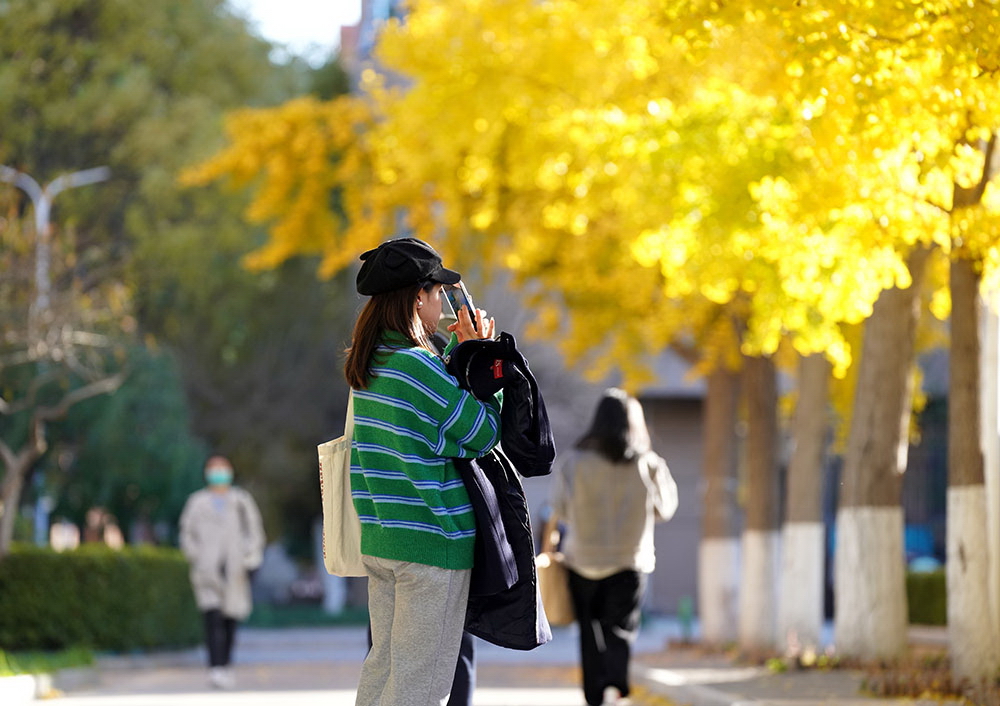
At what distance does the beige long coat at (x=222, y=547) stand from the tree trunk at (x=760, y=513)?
4.86 metres

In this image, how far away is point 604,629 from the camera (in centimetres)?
1120

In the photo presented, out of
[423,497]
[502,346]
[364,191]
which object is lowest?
[423,497]

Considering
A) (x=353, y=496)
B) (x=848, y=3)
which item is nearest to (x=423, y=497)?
(x=353, y=496)

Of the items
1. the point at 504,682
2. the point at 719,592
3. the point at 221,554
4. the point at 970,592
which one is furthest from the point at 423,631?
the point at 719,592

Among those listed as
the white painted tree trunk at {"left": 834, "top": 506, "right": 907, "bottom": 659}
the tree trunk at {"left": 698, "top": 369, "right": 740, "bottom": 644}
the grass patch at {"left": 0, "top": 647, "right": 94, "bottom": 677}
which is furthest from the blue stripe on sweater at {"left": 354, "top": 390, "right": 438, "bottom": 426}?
the tree trunk at {"left": 698, "top": 369, "right": 740, "bottom": 644}

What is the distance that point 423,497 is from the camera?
6.15m

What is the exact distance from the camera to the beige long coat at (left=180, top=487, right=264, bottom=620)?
53.5 ft

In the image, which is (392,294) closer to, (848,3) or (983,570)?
(848,3)

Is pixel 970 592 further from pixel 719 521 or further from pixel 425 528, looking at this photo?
pixel 719 521

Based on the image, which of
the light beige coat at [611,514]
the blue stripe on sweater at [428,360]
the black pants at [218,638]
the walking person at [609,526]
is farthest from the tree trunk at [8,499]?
the blue stripe on sweater at [428,360]

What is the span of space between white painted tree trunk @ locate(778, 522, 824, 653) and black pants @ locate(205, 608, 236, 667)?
4903mm

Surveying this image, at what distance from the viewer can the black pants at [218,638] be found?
53.1ft

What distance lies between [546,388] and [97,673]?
57.5 feet

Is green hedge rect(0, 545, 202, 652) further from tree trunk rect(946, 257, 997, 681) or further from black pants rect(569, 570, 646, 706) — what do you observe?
tree trunk rect(946, 257, 997, 681)
